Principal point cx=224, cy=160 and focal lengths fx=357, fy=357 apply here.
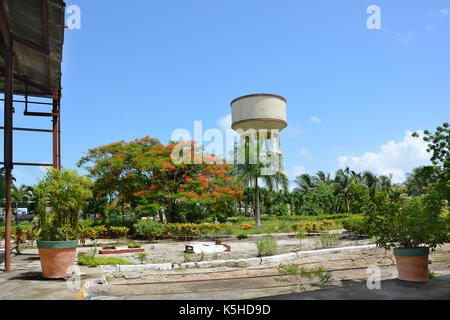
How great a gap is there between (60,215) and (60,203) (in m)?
0.27

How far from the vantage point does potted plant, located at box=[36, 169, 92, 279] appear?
767 centimetres

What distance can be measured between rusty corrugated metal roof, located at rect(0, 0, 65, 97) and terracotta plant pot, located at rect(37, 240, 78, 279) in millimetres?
5670

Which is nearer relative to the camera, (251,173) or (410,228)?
(410,228)

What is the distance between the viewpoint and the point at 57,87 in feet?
47.3

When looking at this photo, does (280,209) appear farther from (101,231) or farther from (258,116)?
(101,231)

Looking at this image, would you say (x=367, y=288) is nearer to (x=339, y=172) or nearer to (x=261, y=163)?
(x=261, y=163)

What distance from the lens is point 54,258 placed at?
7668mm

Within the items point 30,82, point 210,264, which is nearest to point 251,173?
point 210,264

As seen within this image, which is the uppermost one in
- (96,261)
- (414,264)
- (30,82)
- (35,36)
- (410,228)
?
(35,36)

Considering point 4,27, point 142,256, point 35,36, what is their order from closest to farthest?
1. point 4,27
2. point 142,256
3. point 35,36

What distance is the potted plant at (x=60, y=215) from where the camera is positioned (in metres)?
7.67

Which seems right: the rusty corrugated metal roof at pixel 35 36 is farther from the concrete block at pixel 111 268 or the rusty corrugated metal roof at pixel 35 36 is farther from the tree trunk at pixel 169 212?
the tree trunk at pixel 169 212

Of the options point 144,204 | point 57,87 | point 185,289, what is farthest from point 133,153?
point 185,289
